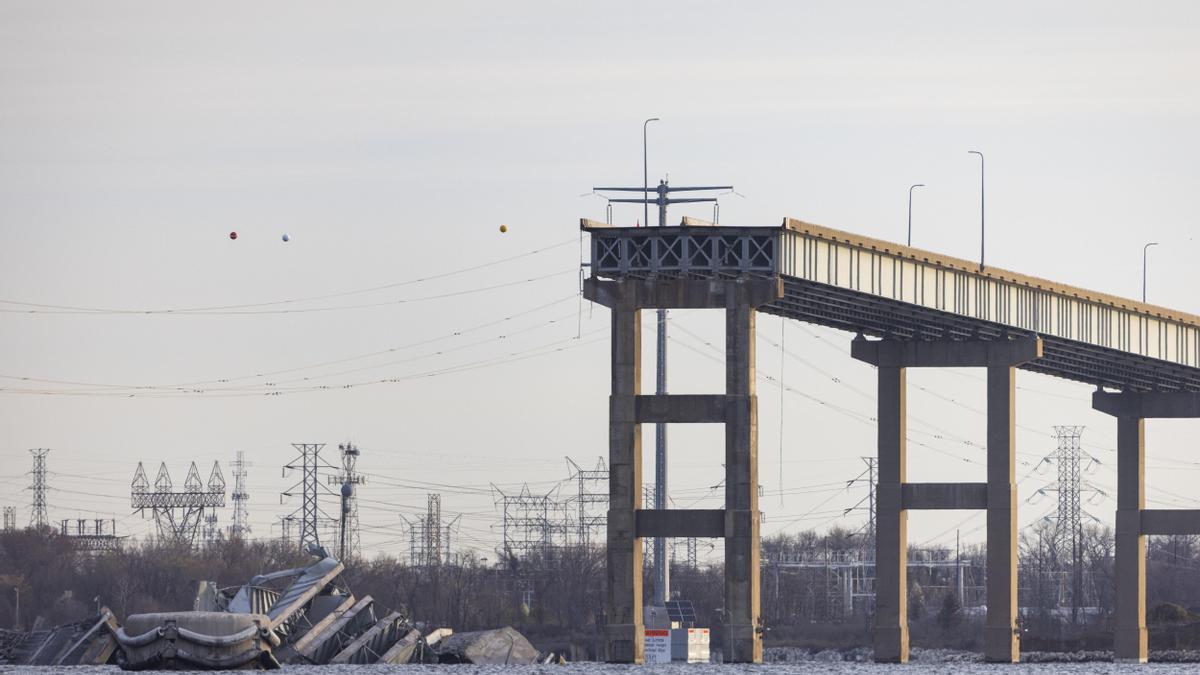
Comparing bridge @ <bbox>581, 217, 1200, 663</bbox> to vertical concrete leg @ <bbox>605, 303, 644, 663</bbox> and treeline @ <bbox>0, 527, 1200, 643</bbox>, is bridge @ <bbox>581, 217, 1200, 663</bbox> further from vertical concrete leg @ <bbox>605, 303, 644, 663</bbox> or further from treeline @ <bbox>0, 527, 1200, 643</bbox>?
treeline @ <bbox>0, 527, 1200, 643</bbox>

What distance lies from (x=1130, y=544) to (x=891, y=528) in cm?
2788

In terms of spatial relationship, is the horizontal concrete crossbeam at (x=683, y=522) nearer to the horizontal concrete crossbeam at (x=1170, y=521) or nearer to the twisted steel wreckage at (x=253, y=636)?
the twisted steel wreckage at (x=253, y=636)

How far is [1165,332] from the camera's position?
125750 millimetres

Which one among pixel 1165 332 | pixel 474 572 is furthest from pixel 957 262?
pixel 474 572

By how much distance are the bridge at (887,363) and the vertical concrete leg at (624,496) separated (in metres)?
0.08

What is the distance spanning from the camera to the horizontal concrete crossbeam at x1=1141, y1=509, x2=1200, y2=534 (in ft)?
435

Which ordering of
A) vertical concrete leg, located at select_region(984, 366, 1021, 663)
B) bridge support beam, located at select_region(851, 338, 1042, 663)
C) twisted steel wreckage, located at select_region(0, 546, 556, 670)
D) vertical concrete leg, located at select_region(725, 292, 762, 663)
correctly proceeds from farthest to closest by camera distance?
bridge support beam, located at select_region(851, 338, 1042, 663) → vertical concrete leg, located at select_region(984, 366, 1021, 663) → vertical concrete leg, located at select_region(725, 292, 762, 663) → twisted steel wreckage, located at select_region(0, 546, 556, 670)

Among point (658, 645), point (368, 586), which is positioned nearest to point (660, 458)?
point (658, 645)

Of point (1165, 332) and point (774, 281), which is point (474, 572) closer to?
point (1165, 332)

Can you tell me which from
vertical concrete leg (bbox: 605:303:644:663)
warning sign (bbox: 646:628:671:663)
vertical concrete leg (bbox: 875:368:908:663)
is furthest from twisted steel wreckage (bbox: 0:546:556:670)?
vertical concrete leg (bbox: 875:368:908:663)

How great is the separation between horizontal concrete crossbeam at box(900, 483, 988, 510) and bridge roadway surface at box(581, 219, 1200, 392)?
7183 mm

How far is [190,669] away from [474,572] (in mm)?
113315

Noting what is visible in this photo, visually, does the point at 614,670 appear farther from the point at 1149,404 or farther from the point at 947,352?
the point at 1149,404

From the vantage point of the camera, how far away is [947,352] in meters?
116
